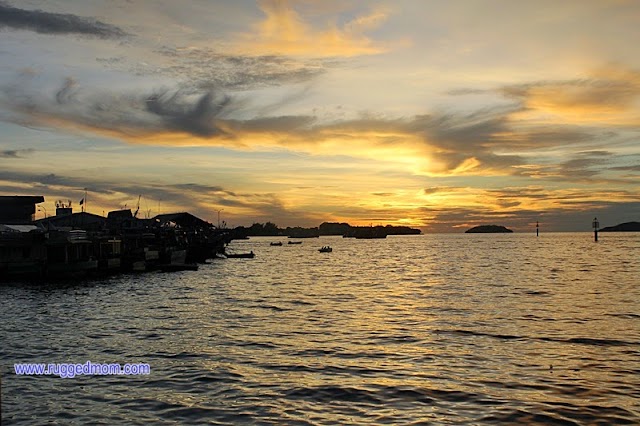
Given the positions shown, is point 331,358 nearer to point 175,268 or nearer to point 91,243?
point 91,243

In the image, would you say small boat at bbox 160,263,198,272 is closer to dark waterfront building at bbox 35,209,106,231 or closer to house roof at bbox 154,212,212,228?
dark waterfront building at bbox 35,209,106,231

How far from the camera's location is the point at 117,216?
11862 cm

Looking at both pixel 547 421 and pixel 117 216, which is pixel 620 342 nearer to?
pixel 547 421

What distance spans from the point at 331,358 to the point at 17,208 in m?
80.7

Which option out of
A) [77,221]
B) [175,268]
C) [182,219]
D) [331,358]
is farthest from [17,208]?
[331,358]

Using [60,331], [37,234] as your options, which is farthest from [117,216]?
[60,331]

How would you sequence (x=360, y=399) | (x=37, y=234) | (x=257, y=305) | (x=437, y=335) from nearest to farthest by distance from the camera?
(x=360, y=399), (x=437, y=335), (x=257, y=305), (x=37, y=234)

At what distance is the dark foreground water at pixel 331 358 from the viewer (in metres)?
17.0

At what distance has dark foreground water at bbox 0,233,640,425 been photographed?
17.0 metres

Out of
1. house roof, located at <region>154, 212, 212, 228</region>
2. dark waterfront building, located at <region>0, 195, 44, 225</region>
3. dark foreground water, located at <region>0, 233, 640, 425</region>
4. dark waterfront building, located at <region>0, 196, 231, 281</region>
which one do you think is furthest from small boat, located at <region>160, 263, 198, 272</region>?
dark foreground water, located at <region>0, 233, 640, 425</region>

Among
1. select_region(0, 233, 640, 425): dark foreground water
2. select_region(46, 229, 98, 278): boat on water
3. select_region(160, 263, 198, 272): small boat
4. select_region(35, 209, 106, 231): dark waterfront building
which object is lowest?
select_region(0, 233, 640, 425): dark foreground water

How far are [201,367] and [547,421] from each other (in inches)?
508

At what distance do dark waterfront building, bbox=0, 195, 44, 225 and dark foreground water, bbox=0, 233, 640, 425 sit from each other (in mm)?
44018

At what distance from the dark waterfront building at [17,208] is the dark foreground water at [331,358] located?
4402cm
